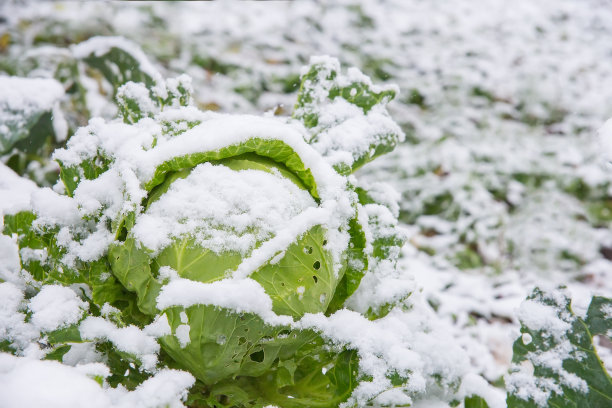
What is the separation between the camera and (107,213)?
0.49 metres

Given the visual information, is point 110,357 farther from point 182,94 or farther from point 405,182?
point 405,182

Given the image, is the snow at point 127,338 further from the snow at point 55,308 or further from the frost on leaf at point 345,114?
the frost on leaf at point 345,114

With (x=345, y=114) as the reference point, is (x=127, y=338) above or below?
below

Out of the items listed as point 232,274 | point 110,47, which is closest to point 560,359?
point 232,274

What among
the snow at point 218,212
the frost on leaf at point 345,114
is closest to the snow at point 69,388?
the snow at point 218,212

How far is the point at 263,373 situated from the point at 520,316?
11.3 inches

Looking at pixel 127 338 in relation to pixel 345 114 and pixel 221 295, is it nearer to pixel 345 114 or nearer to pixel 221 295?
pixel 221 295

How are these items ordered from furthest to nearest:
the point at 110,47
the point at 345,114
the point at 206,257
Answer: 1. the point at 110,47
2. the point at 345,114
3. the point at 206,257

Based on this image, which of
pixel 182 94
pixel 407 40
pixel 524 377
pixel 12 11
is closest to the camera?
pixel 524 377

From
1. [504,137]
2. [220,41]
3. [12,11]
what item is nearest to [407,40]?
[504,137]

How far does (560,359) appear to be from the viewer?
475 millimetres

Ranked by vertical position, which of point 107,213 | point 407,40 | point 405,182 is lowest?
point 405,182

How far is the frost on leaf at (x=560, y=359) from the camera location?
466mm

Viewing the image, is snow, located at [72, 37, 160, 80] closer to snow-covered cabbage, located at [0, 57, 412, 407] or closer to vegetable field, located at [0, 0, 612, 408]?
vegetable field, located at [0, 0, 612, 408]
